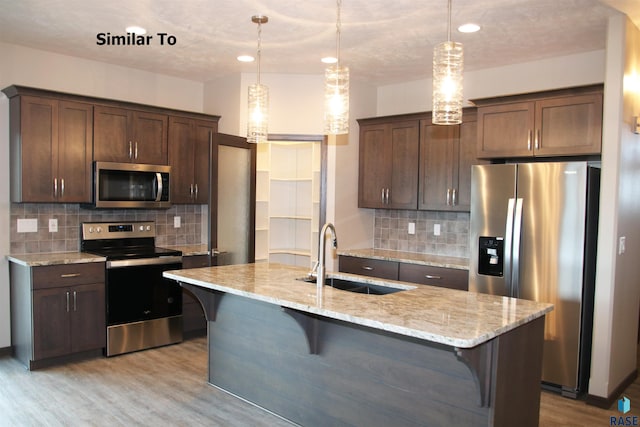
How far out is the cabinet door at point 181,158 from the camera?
16.6 ft

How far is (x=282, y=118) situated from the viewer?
523cm

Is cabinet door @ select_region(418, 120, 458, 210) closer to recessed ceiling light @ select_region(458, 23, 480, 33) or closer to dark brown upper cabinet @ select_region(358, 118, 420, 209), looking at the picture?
dark brown upper cabinet @ select_region(358, 118, 420, 209)

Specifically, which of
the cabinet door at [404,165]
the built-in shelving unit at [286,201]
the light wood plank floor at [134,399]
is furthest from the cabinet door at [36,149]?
the cabinet door at [404,165]

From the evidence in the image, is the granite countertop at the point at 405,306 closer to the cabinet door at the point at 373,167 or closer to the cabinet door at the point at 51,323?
the cabinet door at the point at 51,323

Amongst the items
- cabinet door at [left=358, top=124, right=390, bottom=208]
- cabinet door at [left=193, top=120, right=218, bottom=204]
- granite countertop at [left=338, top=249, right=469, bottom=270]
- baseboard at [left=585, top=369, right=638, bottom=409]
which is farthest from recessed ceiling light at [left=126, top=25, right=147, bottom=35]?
baseboard at [left=585, top=369, right=638, bottom=409]

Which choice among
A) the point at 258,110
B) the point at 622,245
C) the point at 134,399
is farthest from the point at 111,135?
the point at 622,245

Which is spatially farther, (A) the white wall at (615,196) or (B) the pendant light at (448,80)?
(A) the white wall at (615,196)

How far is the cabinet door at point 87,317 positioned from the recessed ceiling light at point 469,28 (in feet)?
11.7

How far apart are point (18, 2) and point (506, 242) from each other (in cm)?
384

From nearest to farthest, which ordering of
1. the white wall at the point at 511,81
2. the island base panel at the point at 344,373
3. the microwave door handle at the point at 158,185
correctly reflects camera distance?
the island base panel at the point at 344,373 → the white wall at the point at 511,81 → the microwave door handle at the point at 158,185

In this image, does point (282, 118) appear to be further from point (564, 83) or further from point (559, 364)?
point (559, 364)

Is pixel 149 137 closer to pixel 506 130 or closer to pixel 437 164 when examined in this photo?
pixel 437 164

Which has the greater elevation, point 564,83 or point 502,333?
point 564,83

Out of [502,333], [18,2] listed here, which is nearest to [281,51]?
[18,2]
